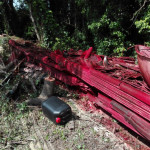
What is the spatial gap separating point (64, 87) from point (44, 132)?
1.73 m

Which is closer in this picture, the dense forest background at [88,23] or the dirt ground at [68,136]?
the dirt ground at [68,136]

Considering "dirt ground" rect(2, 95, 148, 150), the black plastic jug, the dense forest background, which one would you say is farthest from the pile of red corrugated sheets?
the dense forest background

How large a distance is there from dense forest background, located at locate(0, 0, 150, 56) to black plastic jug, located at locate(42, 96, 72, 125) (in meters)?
4.68

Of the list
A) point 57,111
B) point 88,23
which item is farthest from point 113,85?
point 88,23

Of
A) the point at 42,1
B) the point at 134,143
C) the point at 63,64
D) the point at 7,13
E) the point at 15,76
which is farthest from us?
the point at 7,13

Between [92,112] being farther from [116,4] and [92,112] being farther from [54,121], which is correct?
[116,4]

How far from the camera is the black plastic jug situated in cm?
249

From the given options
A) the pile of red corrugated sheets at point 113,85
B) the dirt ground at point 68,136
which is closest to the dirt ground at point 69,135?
the dirt ground at point 68,136

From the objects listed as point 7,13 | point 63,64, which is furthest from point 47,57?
point 7,13

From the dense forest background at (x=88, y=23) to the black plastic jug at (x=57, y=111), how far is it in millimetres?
4682

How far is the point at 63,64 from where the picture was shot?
12.2 feet

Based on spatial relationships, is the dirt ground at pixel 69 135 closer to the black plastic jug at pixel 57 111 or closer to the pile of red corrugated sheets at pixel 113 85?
the black plastic jug at pixel 57 111

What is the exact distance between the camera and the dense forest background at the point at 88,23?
607 cm

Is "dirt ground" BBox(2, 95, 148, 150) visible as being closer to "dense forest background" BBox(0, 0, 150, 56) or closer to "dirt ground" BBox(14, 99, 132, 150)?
"dirt ground" BBox(14, 99, 132, 150)
